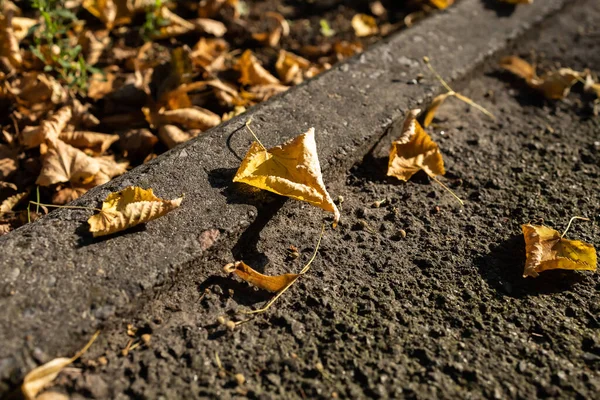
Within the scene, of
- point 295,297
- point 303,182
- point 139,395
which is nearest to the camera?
point 139,395

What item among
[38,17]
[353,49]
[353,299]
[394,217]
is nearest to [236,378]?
[353,299]

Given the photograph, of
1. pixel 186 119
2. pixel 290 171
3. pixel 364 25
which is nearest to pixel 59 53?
pixel 186 119

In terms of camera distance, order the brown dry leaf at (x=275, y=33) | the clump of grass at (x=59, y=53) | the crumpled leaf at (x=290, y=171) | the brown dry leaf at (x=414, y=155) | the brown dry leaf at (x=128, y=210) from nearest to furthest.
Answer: the brown dry leaf at (x=128, y=210), the crumpled leaf at (x=290, y=171), the brown dry leaf at (x=414, y=155), the clump of grass at (x=59, y=53), the brown dry leaf at (x=275, y=33)

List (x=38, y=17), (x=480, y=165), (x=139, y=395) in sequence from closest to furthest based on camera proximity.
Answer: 1. (x=139, y=395)
2. (x=480, y=165)
3. (x=38, y=17)

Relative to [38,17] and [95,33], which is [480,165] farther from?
[38,17]

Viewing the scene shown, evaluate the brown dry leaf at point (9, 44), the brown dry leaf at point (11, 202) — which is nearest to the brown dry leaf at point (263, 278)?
the brown dry leaf at point (11, 202)

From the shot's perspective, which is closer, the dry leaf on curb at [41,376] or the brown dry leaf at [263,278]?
the dry leaf on curb at [41,376]

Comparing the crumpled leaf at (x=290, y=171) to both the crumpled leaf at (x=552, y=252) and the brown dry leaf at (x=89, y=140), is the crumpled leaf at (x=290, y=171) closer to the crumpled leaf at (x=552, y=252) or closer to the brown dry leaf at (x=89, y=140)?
the crumpled leaf at (x=552, y=252)
